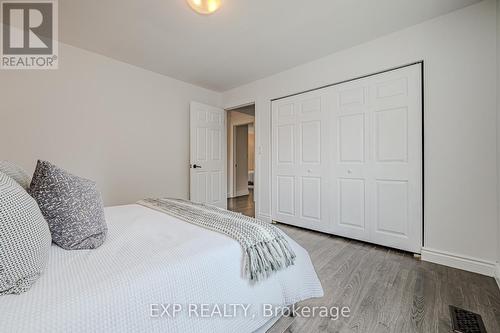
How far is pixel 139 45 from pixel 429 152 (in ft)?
11.3

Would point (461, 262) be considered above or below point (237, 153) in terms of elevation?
below

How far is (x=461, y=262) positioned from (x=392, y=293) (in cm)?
95

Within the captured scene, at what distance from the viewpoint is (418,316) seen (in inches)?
53.1

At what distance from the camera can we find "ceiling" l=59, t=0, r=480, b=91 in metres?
1.93

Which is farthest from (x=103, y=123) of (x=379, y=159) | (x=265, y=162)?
(x=379, y=159)

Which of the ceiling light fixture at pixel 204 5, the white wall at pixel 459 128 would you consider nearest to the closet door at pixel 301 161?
the white wall at pixel 459 128

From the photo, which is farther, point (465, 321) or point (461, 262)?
point (461, 262)

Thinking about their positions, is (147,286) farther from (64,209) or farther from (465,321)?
(465,321)

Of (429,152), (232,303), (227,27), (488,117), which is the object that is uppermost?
(227,27)

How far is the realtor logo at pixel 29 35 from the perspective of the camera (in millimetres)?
2008

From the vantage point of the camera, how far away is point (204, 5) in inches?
61.9

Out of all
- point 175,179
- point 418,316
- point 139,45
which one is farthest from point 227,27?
point 418,316

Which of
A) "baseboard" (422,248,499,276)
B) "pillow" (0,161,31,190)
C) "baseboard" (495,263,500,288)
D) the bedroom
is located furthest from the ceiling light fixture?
"baseboard" (495,263,500,288)

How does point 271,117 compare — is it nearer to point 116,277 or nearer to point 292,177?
point 292,177
